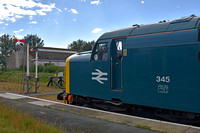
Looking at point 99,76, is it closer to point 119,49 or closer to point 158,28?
point 119,49

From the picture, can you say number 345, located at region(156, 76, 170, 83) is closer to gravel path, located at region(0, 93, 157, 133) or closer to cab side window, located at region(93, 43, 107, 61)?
gravel path, located at region(0, 93, 157, 133)

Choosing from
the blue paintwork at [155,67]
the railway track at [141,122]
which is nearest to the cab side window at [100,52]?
the blue paintwork at [155,67]

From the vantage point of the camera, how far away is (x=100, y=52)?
29.8ft

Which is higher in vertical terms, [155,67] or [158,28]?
[158,28]

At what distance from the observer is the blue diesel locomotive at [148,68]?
6211 millimetres

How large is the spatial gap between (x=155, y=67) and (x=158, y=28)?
4.73 feet

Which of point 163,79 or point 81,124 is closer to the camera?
point 163,79

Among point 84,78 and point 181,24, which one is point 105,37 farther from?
point 181,24

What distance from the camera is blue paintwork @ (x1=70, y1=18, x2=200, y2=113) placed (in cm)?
617

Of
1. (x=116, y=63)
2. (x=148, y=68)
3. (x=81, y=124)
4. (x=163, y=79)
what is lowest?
(x=81, y=124)

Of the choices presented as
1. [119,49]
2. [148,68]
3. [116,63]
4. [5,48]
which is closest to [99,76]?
[116,63]

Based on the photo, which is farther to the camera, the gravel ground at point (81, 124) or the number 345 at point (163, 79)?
the number 345 at point (163, 79)

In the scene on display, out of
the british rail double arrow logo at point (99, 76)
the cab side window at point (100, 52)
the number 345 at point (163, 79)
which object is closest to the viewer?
the number 345 at point (163, 79)

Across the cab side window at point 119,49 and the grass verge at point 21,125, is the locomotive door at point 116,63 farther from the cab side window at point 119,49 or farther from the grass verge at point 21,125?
the grass verge at point 21,125
